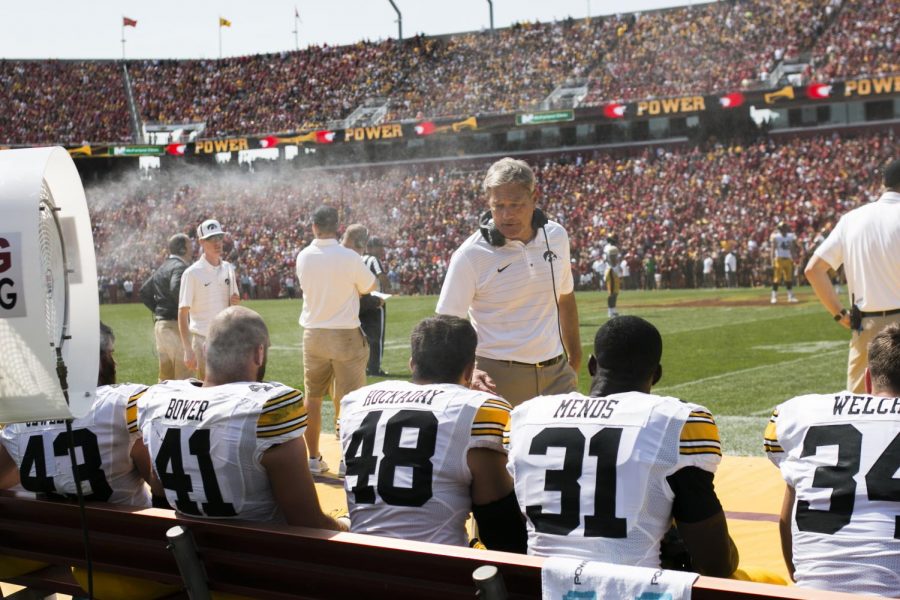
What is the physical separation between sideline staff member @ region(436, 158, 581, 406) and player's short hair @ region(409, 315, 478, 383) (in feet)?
4.36

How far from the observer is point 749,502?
519 centimetres

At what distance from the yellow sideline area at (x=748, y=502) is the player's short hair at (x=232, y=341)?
97 centimetres

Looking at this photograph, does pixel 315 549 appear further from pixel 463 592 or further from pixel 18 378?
pixel 18 378

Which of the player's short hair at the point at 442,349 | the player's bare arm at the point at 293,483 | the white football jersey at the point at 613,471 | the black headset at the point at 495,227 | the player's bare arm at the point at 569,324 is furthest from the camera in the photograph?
the player's bare arm at the point at 569,324

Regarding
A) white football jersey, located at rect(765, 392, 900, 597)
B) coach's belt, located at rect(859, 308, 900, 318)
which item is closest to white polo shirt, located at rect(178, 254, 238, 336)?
coach's belt, located at rect(859, 308, 900, 318)

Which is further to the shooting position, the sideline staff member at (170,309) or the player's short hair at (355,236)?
the sideline staff member at (170,309)

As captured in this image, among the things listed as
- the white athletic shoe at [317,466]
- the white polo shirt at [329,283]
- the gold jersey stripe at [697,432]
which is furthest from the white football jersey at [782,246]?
the gold jersey stripe at [697,432]

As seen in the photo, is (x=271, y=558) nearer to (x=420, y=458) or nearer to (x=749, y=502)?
(x=420, y=458)

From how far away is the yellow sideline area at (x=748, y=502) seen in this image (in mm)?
4324

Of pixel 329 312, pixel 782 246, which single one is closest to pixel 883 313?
pixel 329 312

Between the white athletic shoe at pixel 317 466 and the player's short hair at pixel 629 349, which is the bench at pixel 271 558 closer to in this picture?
the player's short hair at pixel 629 349

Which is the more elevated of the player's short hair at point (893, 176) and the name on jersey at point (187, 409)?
the player's short hair at point (893, 176)

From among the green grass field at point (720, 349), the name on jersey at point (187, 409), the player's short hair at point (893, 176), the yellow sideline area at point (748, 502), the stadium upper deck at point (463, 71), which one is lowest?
the green grass field at point (720, 349)

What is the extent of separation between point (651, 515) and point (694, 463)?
172mm
